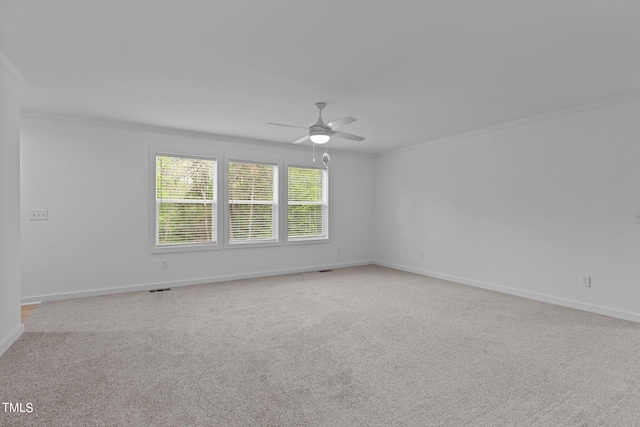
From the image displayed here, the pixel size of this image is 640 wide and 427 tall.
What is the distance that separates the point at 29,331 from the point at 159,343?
57.1 inches

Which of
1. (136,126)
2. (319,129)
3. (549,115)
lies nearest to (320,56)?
(319,129)

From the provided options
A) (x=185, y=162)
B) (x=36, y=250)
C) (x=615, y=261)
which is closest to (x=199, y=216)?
(x=185, y=162)

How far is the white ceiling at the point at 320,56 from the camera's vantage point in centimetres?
217

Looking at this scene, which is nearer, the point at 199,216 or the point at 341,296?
the point at 341,296

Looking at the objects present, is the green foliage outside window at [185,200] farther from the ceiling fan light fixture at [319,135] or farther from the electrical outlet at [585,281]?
the electrical outlet at [585,281]

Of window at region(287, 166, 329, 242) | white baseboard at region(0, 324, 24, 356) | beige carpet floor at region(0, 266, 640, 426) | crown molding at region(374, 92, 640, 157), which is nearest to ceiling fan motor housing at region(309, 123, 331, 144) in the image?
beige carpet floor at region(0, 266, 640, 426)

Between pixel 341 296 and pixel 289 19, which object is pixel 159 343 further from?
pixel 289 19

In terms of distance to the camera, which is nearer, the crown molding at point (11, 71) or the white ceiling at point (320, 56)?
the white ceiling at point (320, 56)

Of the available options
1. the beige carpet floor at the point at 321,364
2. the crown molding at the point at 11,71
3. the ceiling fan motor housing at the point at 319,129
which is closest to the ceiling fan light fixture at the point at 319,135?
the ceiling fan motor housing at the point at 319,129

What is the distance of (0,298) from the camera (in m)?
2.83

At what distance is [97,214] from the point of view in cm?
472

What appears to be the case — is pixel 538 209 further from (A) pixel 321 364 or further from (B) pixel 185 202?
(B) pixel 185 202

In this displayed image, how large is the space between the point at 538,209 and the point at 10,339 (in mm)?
5972

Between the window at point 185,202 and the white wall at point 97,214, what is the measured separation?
0.16 metres
